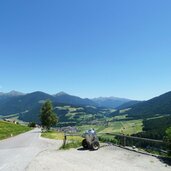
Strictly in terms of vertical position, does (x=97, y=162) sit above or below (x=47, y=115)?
below

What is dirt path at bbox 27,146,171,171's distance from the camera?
18.8 m

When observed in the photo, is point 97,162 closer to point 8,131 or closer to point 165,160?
point 165,160

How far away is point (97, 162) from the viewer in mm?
20797

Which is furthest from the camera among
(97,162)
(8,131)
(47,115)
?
(47,115)

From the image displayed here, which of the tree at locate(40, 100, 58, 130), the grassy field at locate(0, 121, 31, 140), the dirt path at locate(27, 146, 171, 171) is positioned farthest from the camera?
the tree at locate(40, 100, 58, 130)

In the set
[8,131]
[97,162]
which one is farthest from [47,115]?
[97,162]

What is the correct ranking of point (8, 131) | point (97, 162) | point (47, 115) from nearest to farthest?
1. point (97, 162)
2. point (8, 131)
3. point (47, 115)

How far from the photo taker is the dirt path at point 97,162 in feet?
61.6

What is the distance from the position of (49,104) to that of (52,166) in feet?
306

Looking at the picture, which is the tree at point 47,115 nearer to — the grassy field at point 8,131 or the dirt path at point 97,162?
the grassy field at point 8,131

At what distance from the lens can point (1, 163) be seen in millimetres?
21047

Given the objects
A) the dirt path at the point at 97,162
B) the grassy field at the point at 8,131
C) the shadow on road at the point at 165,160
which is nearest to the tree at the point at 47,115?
the grassy field at the point at 8,131

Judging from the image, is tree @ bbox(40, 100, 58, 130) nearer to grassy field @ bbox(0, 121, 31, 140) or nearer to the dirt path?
grassy field @ bbox(0, 121, 31, 140)

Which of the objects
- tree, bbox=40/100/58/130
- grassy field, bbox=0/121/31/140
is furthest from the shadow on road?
tree, bbox=40/100/58/130
